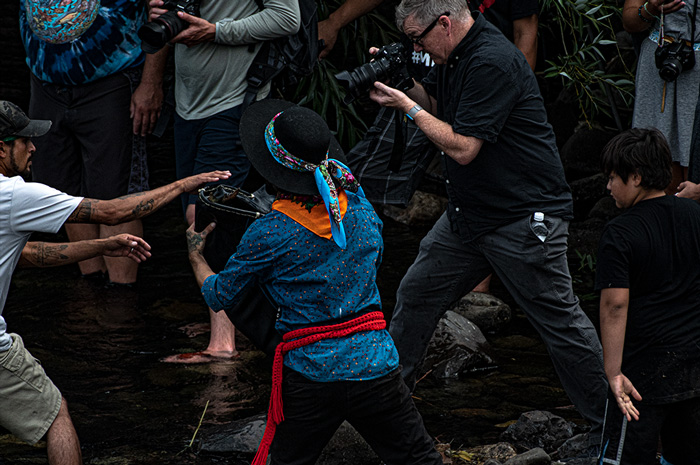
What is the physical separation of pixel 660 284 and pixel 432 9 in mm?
1423

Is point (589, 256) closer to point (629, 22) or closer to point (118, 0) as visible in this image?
point (629, 22)

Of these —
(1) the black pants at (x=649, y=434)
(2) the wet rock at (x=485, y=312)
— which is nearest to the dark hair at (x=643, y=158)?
(1) the black pants at (x=649, y=434)

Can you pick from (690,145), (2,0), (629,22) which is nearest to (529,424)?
(690,145)

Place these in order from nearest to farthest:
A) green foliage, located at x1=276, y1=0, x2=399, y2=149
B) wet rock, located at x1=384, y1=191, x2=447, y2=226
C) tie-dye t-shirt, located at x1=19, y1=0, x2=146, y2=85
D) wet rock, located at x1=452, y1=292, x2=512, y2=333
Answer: tie-dye t-shirt, located at x1=19, y1=0, x2=146, y2=85, wet rock, located at x1=452, y1=292, x2=512, y2=333, green foliage, located at x1=276, y1=0, x2=399, y2=149, wet rock, located at x1=384, y1=191, x2=447, y2=226

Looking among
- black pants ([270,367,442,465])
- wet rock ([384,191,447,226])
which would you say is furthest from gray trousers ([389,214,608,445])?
wet rock ([384,191,447,226])

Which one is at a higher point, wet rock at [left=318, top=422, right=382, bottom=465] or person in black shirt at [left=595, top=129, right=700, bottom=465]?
person in black shirt at [left=595, top=129, right=700, bottom=465]

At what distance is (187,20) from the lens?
450 centimetres

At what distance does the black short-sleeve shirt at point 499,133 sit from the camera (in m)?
3.55

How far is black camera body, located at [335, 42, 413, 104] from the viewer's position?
12.4ft

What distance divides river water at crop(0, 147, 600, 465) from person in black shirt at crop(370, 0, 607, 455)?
0.65m

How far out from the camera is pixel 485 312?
17.6ft

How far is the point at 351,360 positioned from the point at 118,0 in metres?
3.21

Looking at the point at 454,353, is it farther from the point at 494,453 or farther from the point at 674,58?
the point at 674,58

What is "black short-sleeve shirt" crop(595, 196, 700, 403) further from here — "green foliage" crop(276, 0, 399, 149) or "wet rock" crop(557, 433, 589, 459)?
"green foliage" crop(276, 0, 399, 149)
